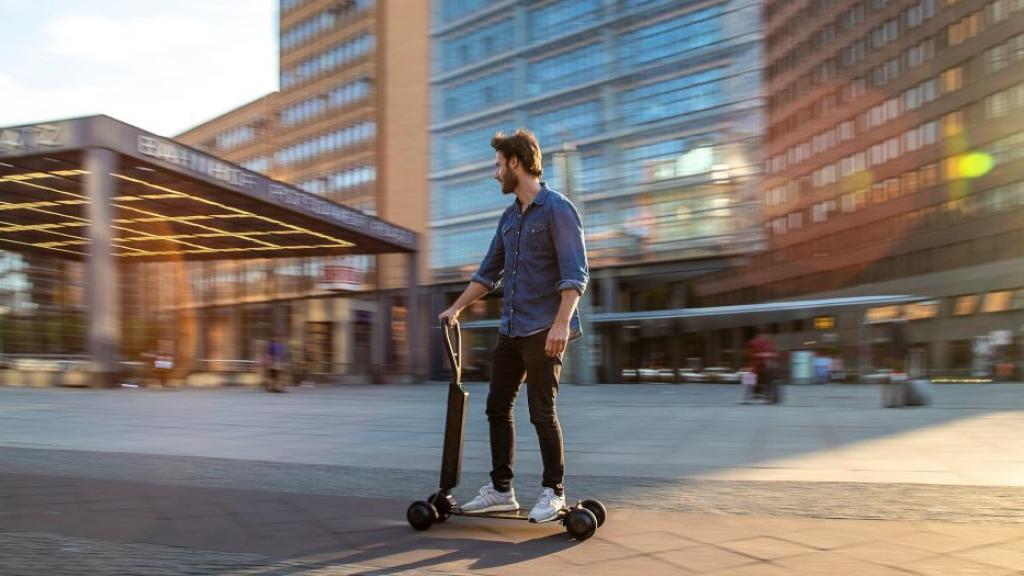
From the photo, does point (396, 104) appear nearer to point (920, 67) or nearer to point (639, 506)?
point (920, 67)

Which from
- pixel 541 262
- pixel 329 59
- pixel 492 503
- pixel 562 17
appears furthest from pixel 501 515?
pixel 329 59

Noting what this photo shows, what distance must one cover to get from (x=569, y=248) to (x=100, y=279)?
1893 cm

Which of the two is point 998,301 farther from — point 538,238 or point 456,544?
point 456,544

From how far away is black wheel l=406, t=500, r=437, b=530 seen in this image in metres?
4.06

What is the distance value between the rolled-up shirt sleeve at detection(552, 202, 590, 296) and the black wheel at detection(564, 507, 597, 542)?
0.96 m

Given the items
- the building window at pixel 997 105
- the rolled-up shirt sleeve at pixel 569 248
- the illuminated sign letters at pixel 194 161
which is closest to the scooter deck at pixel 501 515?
the rolled-up shirt sleeve at pixel 569 248

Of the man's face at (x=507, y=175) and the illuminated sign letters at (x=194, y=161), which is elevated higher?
the illuminated sign letters at (x=194, y=161)

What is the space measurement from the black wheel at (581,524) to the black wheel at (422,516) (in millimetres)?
649

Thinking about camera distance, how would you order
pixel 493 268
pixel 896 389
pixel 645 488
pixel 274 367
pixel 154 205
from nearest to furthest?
pixel 493 268
pixel 645 488
pixel 896 389
pixel 274 367
pixel 154 205

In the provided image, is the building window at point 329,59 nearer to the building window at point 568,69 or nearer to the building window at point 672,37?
the building window at point 568,69

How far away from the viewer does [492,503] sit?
4.16 metres

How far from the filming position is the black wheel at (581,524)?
381 centimetres

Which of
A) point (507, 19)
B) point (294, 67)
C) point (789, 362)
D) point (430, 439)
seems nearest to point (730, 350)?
point (789, 362)

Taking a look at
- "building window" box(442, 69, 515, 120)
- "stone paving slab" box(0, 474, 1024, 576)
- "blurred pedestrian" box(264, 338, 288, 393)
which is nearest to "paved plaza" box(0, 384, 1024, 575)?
"stone paving slab" box(0, 474, 1024, 576)
